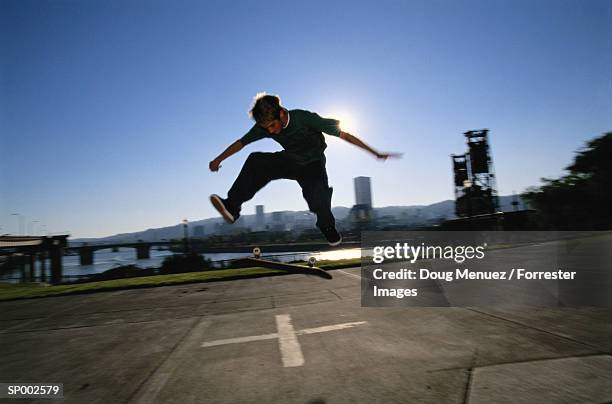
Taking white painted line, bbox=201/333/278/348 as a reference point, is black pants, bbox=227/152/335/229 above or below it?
above

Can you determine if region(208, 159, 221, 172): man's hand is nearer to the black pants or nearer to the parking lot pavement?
the black pants

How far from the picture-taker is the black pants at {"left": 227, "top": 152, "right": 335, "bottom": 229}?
367 cm

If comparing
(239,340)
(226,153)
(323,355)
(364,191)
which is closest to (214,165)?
(226,153)

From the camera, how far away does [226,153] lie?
12.7ft

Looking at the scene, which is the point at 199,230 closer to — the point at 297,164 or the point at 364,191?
the point at 364,191

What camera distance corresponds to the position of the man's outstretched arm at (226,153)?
3836mm

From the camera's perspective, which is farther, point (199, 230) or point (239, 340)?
point (199, 230)

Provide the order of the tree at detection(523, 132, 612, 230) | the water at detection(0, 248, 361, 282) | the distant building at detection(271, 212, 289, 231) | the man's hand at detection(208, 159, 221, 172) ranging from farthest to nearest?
1. the tree at detection(523, 132, 612, 230)
2. the distant building at detection(271, 212, 289, 231)
3. the water at detection(0, 248, 361, 282)
4. the man's hand at detection(208, 159, 221, 172)

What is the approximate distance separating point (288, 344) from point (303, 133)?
3.58 metres

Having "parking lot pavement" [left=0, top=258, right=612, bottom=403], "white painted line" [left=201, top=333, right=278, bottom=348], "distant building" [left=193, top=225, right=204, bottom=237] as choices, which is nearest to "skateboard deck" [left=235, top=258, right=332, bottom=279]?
"parking lot pavement" [left=0, top=258, right=612, bottom=403]

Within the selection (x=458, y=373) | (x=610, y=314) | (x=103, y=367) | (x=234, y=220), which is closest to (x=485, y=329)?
(x=458, y=373)

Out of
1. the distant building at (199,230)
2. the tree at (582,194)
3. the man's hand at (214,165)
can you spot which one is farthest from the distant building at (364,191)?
the tree at (582,194)

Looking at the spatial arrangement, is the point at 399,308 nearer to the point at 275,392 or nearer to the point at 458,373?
the point at 458,373

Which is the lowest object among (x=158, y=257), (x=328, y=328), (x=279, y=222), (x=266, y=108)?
(x=158, y=257)
